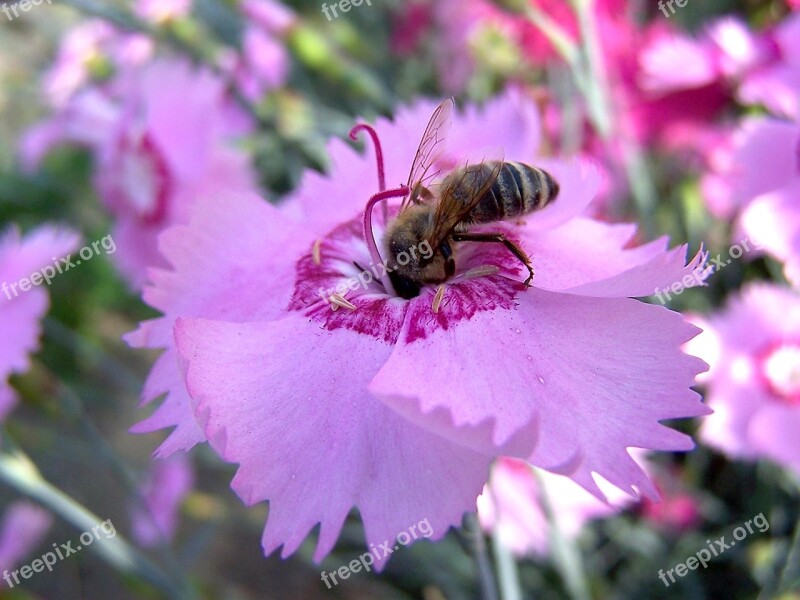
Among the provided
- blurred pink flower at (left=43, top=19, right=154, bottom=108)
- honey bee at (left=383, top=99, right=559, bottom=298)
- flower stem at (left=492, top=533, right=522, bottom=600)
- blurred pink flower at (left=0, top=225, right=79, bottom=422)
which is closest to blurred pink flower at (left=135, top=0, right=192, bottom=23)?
blurred pink flower at (left=43, top=19, right=154, bottom=108)

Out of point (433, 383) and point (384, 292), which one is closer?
point (433, 383)

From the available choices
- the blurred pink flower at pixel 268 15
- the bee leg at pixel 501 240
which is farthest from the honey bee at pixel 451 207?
the blurred pink flower at pixel 268 15

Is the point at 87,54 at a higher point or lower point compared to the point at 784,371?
higher

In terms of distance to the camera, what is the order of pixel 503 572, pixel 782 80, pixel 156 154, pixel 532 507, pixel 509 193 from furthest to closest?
1. pixel 156 154
2. pixel 532 507
3. pixel 782 80
4. pixel 503 572
5. pixel 509 193

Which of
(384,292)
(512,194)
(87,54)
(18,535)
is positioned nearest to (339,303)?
(384,292)

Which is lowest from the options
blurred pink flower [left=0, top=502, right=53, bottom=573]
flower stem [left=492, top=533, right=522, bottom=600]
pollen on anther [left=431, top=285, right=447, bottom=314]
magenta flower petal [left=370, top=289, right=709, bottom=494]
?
blurred pink flower [left=0, top=502, right=53, bottom=573]

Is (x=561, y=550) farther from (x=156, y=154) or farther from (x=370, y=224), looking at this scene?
(x=156, y=154)

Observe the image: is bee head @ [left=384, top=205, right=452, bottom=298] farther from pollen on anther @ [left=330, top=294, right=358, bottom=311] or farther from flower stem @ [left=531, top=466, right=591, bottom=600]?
flower stem @ [left=531, top=466, right=591, bottom=600]
